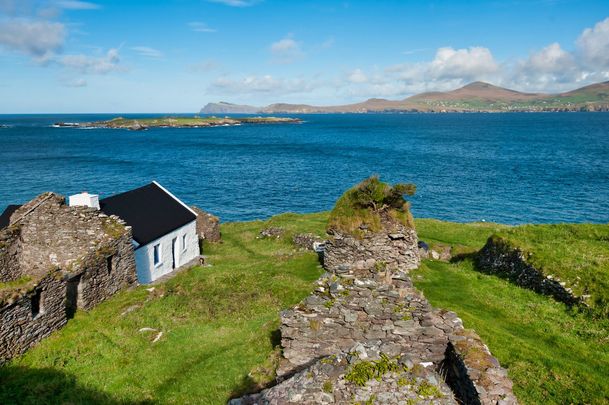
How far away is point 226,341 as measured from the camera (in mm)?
18203

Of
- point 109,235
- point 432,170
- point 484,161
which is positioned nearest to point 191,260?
point 109,235

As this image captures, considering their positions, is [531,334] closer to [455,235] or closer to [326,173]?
[455,235]

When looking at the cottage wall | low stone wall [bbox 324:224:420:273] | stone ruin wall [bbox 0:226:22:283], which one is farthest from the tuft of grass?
stone ruin wall [bbox 0:226:22:283]

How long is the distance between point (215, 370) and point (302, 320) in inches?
199

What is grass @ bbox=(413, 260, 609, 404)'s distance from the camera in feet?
42.8

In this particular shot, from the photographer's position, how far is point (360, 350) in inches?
378

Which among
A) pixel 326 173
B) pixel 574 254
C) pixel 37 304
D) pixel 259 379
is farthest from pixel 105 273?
pixel 326 173

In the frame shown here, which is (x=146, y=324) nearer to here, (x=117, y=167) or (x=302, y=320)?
(x=302, y=320)

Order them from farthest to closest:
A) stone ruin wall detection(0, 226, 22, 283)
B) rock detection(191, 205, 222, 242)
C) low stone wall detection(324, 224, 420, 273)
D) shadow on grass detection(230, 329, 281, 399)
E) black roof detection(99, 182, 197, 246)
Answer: rock detection(191, 205, 222, 242), black roof detection(99, 182, 197, 246), low stone wall detection(324, 224, 420, 273), stone ruin wall detection(0, 226, 22, 283), shadow on grass detection(230, 329, 281, 399)

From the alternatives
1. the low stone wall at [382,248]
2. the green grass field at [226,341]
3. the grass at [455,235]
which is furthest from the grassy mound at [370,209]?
the grass at [455,235]

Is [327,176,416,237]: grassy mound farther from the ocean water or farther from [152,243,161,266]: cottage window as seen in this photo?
the ocean water

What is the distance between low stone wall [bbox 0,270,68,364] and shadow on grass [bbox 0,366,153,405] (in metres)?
1.46

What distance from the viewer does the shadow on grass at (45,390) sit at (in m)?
14.4

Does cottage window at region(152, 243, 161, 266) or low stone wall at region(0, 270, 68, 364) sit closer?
low stone wall at region(0, 270, 68, 364)
